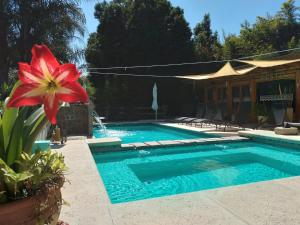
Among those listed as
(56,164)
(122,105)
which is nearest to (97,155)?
(56,164)

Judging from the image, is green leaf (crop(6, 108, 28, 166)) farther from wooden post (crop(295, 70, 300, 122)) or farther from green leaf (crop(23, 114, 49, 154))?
wooden post (crop(295, 70, 300, 122))

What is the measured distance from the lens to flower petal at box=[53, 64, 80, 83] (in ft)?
4.07

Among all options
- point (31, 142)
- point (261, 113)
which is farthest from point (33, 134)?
point (261, 113)

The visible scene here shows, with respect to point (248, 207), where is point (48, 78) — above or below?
above

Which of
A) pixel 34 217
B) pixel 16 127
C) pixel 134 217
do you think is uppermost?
pixel 16 127

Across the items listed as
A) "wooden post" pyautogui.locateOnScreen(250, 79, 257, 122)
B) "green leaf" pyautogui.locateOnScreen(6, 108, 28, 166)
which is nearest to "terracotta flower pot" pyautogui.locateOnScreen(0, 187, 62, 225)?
"green leaf" pyautogui.locateOnScreen(6, 108, 28, 166)

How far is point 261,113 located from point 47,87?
1155cm

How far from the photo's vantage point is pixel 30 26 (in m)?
12.4

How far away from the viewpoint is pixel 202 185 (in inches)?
198

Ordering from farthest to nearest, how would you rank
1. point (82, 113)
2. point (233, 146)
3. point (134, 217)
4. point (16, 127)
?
point (82, 113), point (233, 146), point (134, 217), point (16, 127)

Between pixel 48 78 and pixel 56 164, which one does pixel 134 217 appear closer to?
pixel 56 164

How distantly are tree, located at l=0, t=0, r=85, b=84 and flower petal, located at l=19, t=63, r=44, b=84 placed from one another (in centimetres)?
1201

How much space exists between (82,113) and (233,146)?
507 centimetres

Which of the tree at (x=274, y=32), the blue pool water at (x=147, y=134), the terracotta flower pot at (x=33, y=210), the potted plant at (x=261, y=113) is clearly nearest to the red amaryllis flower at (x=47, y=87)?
the terracotta flower pot at (x=33, y=210)
